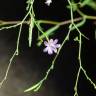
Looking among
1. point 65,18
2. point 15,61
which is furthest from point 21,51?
point 65,18

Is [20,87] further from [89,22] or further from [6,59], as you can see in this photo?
[89,22]

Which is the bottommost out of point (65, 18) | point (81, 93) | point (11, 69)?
point (81, 93)

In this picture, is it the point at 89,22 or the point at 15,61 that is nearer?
the point at 89,22

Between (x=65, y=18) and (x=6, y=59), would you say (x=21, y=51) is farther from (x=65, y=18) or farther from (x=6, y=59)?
(x=65, y=18)

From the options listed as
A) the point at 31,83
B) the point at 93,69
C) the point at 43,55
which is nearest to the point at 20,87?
the point at 31,83

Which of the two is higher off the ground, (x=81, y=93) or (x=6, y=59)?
(x=6, y=59)

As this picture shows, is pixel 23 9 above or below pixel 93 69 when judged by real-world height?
above
